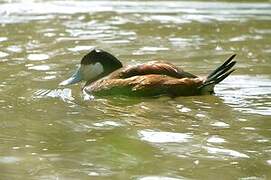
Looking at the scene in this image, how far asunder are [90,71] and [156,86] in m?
1.15

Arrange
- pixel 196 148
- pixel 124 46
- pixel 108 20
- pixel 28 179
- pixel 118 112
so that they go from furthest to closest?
1. pixel 108 20
2. pixel 124 46
3. pixel 118 112
4. pixel 196 148
5. pixel 28 179

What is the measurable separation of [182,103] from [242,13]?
7.99 meters

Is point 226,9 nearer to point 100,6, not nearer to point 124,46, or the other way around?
point 100,6

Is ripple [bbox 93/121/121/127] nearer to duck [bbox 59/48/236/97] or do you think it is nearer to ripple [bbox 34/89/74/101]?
duck [bbox 59/48/236/97]

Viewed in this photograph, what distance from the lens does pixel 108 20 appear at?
44.4ft

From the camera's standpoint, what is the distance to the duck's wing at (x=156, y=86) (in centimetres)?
725

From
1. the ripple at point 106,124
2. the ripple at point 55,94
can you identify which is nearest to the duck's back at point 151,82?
the ripple at point 55,94

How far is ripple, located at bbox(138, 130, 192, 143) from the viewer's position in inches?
226

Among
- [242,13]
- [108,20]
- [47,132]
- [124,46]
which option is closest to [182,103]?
[47,132]

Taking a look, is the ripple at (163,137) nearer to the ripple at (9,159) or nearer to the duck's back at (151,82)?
the ripple at (9,159)

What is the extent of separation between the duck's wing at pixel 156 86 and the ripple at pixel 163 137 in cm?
129

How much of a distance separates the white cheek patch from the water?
0.21 metres

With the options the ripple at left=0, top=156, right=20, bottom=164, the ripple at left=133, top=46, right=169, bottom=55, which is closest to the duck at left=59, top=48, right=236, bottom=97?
the ripple at left=0, top=156, right=20, bottom=164

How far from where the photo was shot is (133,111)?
6859mm
